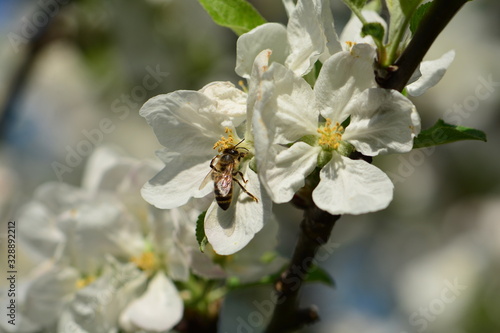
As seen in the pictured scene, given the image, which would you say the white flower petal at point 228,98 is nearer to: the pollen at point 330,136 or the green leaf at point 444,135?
the pollen at point 330,136

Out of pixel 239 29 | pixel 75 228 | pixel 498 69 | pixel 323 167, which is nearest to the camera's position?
pixel 323 167

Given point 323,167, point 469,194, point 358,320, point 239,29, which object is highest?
point 239,29

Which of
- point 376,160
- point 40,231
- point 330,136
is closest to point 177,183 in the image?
point 330,136

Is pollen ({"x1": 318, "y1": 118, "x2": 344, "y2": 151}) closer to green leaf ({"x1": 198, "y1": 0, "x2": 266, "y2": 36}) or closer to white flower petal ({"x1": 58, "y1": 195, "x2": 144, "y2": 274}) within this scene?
green leaf ({"x1": 198, "y1": 0, "x2": 266, "y2": 36})

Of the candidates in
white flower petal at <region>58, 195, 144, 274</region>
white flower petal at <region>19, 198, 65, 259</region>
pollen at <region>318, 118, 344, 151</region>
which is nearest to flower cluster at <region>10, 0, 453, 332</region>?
pollen at <region>318, 118, 344, 151</region>

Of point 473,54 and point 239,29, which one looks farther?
point 473,54

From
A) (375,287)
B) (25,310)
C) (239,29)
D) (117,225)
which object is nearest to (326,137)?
(239,29)

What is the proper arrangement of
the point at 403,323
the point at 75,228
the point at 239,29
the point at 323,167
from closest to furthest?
the point at 323,167, the point at 239,29, the point at 75,228, the point at 403,323

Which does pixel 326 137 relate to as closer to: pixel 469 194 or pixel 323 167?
pixel 323 167

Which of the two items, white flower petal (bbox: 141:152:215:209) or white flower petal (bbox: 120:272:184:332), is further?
white flower petal (bbox: 120:272:184:332)
